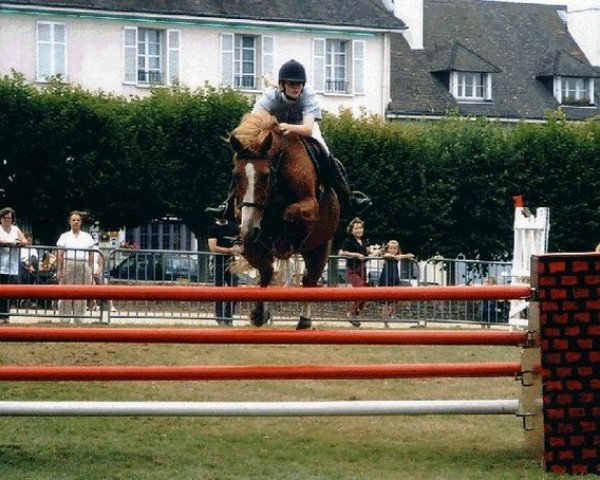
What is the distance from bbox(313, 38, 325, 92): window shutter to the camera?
2395 inches

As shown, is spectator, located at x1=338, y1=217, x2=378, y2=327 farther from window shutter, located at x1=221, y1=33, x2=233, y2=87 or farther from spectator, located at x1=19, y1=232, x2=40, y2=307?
window shutter, located at x1=221, y1=33, x2=233, y2=87

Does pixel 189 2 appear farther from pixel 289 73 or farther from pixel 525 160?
pixel 289 73

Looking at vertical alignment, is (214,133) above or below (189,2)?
below

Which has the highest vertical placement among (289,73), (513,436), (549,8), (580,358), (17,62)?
(549,8)

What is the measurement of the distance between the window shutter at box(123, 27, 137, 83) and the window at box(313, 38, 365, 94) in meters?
7.91

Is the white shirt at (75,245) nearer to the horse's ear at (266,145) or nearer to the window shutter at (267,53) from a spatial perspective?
the horse's ear at (266,145)

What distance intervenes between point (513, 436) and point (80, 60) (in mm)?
47738

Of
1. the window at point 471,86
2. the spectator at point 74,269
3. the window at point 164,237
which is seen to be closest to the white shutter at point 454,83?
the window at point 471,86

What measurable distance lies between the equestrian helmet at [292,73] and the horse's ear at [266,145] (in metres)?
0.78

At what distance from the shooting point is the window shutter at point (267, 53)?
5975 cm

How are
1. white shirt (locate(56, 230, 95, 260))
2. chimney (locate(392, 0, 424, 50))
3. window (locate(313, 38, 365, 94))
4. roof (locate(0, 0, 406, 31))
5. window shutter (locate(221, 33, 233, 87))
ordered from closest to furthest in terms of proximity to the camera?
white shirt (locate(56, 230, 95, 260)), roof (locate(0, 0, 406, 31)), window shutter (locate(221, 33, 233, 87)), window (locate(313, 38, 365, 94)), chimney (locate(392, 0, 424, 50))

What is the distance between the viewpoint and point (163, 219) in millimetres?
46531

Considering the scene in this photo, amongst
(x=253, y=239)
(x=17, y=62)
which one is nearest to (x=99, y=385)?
(x=253, y=239)

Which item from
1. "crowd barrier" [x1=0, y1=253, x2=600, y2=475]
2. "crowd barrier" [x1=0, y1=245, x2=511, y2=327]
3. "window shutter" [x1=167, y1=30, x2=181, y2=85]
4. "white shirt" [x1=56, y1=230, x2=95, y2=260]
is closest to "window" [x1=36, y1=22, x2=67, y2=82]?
"window shutter" [x1=167, y1=30, x2=181, y2=85]
